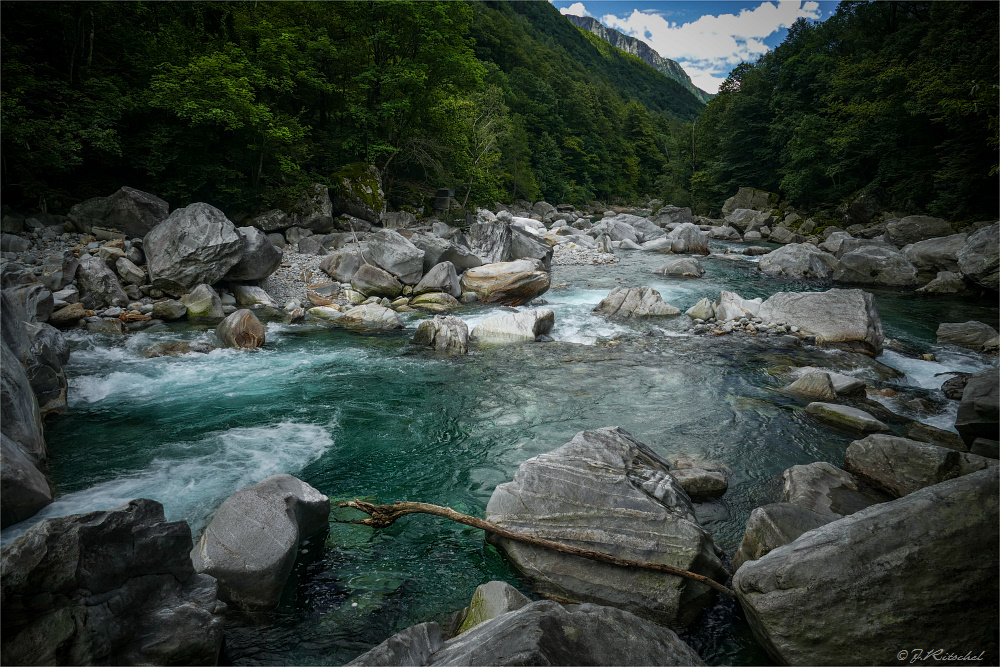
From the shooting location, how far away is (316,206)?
63.5 feet

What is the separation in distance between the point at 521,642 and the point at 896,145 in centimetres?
3441

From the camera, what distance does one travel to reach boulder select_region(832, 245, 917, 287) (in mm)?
16156

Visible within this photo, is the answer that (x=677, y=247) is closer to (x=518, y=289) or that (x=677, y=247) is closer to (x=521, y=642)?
(x=518, y=289)

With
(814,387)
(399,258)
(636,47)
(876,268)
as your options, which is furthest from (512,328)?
(636,47)

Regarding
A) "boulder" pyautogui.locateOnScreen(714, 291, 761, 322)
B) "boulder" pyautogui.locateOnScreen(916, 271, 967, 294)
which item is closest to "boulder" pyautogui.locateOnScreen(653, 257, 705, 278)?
"boulder" pyautogui.locateOnScreen(714, 291, 761, 322)

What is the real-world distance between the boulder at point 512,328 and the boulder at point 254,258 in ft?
20.8

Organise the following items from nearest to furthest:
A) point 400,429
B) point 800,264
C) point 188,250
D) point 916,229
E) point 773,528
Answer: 1. point 773,528
2. point 400,429
3. point 188,250
4. point 800,264
5. point 916,229

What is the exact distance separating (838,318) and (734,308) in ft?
7.72

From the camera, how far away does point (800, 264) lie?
18062 millimetres

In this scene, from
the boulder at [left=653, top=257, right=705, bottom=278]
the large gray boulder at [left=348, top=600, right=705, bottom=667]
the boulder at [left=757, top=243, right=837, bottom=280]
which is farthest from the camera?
the boulder at [left=653, top=257, right=705, bottom=278]

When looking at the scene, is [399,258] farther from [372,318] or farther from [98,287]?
[98,287]

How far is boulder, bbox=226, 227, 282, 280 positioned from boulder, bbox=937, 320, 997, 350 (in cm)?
1622

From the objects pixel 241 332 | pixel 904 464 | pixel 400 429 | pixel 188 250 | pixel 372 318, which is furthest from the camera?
pixel 372 318

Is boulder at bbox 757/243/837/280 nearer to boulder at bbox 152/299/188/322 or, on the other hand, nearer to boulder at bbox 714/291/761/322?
boulder at bbox 714/291/761/322
